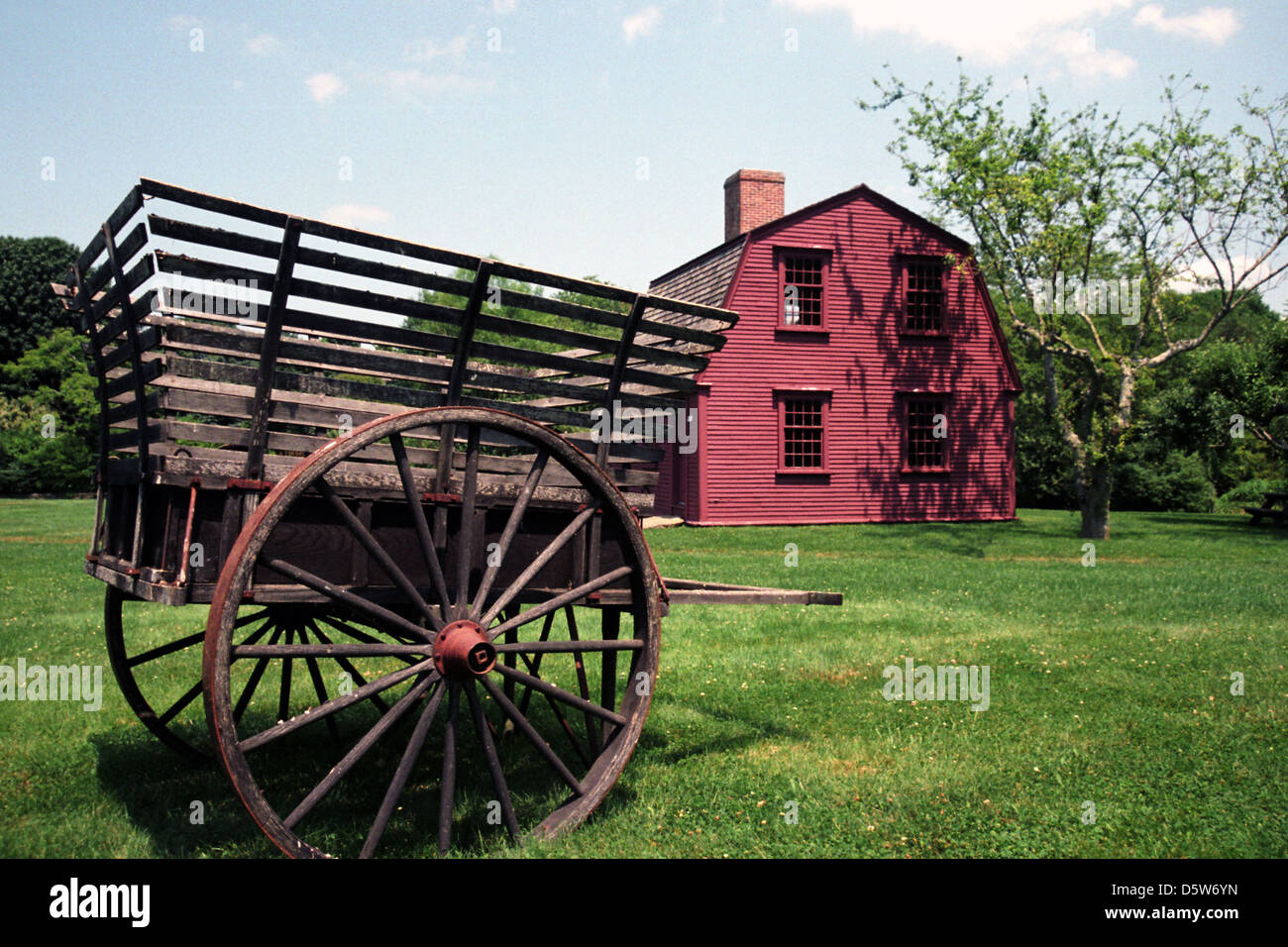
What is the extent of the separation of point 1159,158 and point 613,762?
79.8 feet

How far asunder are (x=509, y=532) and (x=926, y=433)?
915 inches

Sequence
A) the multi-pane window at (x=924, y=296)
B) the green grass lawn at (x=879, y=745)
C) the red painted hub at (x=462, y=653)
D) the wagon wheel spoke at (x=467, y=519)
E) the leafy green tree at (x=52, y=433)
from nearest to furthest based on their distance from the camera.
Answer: the red painted hub at (x=462, y=653), the wagon wheel spoke at (x=467, y=519), the green grass lawn at (x=879, y=745), the multi-pane window at (x=924, y=296), the leafy green tree at (x=52, y=433)

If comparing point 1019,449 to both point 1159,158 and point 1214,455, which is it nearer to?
point 1214,455

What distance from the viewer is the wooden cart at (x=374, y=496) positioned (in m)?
3.34

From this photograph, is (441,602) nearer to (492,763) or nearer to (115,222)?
(492,763)

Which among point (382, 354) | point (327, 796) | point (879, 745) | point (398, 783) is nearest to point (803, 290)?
point (879, 745)

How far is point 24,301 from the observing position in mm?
51438

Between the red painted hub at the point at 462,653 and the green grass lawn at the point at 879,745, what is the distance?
0.75 meters

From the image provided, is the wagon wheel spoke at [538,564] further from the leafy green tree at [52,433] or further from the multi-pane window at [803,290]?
the leafy green tree at [52,433]

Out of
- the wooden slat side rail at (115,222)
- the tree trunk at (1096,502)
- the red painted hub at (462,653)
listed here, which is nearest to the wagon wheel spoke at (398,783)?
the red painted hub at (462,653)

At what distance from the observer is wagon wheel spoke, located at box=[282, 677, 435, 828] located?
10.8 feet

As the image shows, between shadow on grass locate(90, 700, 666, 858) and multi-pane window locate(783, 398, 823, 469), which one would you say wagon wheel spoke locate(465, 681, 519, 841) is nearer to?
shadow on grass locate(90, 700, 666, 858)

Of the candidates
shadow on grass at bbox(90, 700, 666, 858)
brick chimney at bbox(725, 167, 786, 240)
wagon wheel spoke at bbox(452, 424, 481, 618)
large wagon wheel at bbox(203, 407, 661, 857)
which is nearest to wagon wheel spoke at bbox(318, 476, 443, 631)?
large wagon wheel at bbox(203, 407, 661, 857)
